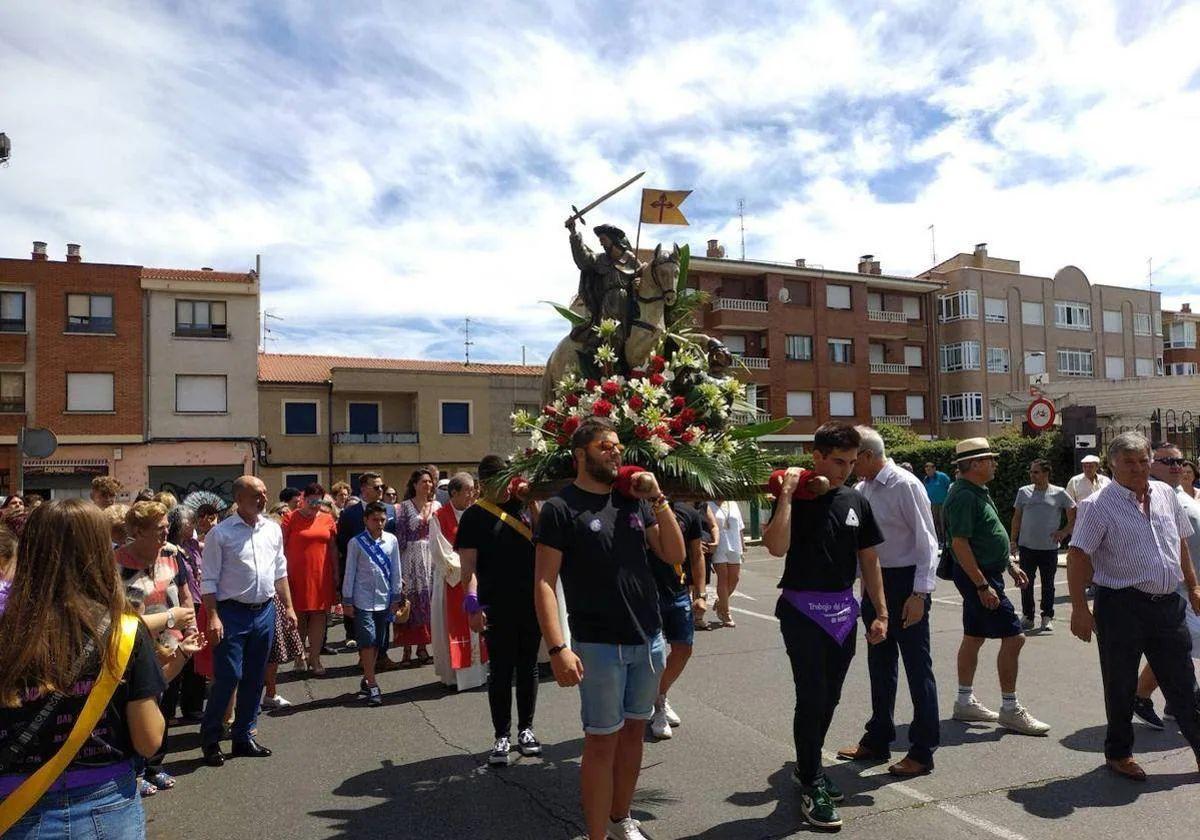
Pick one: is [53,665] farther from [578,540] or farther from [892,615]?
[892,615]

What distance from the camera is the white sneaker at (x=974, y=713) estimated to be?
572 centimetres

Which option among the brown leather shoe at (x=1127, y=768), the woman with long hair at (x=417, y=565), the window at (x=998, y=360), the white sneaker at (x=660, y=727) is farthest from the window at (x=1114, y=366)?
the white sneaker at (x=660, y=727)

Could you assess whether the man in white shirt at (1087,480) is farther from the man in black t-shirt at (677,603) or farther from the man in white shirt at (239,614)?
the man in white shirt at (239,614)

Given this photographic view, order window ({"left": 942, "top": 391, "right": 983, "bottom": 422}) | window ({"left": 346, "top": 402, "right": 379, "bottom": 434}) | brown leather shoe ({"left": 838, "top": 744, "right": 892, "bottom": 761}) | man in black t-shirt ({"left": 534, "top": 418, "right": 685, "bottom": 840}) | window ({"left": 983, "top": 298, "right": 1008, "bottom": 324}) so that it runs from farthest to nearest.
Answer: window ({"left": 983, "top": 298, "right": 1008, "bottom": 324})
window ({"left": 942, "top": 391, "right": 983, "bottom": 422})
window ({"left": 346, "top": 402, "right": 379, "bottom": 434})
brown leather shoe ({"left": 838, "top": 744, "right": 892, "bottom": 761})
man in black t-shirt ({"left": 534, "top": 418, "right": 685, "bottom": 840})

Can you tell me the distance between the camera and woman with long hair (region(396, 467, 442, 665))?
842cm

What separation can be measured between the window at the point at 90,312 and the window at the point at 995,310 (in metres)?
41.3

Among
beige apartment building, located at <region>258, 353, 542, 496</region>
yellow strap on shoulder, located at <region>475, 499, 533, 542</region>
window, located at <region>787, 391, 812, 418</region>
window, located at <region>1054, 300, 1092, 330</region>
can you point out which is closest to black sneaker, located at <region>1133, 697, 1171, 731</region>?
yellow strap on shoulder, located at <region>475, 499, 533, 542</region>

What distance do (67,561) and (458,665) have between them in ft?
16.3

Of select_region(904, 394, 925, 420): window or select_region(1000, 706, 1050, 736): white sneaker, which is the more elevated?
select_region(904, 394, 925, 420): window

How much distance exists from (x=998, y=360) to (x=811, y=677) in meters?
47.1

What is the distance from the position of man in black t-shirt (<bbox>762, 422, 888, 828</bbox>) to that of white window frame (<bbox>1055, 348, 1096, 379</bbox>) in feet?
166

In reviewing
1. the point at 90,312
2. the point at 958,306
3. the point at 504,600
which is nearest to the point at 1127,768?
the point at 504,600

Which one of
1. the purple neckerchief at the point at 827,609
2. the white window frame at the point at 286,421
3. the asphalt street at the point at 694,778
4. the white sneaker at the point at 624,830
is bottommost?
the asphalt street at the point at 694,778

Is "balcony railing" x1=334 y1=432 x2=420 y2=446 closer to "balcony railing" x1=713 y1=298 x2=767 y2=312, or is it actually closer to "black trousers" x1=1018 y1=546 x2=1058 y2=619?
"balcony railing" x1=713 y1=298 x2=767 y2=312
